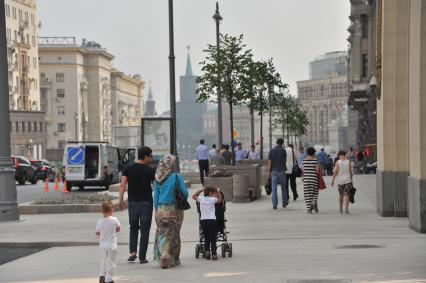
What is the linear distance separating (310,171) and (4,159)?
7303 millimetres

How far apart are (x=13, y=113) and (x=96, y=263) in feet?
338

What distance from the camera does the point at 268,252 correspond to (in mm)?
17125

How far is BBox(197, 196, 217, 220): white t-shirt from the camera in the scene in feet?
53.5

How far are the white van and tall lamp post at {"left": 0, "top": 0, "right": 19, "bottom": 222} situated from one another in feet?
74.1

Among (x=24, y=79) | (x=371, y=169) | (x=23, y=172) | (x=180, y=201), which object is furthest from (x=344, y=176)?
(x=24, y=79)

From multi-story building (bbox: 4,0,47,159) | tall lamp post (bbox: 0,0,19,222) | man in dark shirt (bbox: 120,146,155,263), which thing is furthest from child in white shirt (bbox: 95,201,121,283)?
multi-story building (bbox: 4,0,47,159)

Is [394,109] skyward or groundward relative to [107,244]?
skyward

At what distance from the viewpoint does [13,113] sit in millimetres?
117438

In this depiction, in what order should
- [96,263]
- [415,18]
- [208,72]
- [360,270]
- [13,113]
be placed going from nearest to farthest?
[360,270] < [96,263] < [415,18] < [208,72] < [13,113]

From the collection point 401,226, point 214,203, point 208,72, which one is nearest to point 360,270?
point 214,203

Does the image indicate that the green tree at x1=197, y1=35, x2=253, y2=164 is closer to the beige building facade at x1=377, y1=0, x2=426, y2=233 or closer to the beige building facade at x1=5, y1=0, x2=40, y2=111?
the beige building facade at x1=377, y1=0, x2=426, y2=233

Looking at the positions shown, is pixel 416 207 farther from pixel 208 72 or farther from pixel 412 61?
pixel 208 72

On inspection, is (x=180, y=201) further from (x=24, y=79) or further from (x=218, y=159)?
(x=24, y=79)

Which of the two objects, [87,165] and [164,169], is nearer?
[164,169]
